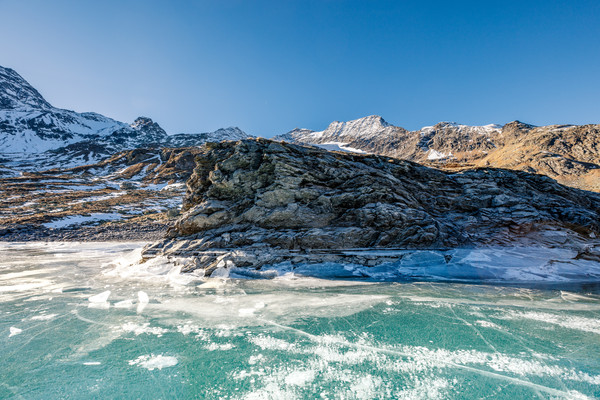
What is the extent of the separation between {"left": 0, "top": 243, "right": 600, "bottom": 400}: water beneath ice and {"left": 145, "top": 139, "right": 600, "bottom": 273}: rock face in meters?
4.62

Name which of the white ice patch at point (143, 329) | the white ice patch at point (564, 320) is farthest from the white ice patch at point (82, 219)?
the white ice patch at point (564, 320)

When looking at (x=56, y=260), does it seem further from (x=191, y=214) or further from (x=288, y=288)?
(x=288, y=288)

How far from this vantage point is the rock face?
1764cm

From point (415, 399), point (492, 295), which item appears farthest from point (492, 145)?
point (415, 399)

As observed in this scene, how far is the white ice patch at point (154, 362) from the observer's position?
6.34 metres

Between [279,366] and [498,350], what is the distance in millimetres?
5958

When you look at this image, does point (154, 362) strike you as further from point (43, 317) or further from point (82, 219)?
point (82, 219)

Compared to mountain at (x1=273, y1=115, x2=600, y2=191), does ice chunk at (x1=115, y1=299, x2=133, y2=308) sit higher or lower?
lower

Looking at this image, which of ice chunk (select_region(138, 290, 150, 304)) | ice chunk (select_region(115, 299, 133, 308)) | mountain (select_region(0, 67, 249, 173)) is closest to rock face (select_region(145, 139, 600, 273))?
ice chunk (select_region(138, 290, 150, 304))

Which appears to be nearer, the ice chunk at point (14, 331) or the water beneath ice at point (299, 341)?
the water beneath ice at point (299, 341)

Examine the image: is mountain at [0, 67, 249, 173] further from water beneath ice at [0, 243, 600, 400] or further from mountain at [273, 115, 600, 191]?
water beneath ice at [0, 243, 600, 400]

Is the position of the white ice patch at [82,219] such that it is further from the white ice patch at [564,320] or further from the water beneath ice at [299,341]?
the white ice patch at [564,320]

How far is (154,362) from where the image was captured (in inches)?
256

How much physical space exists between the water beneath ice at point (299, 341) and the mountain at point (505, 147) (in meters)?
24.9
